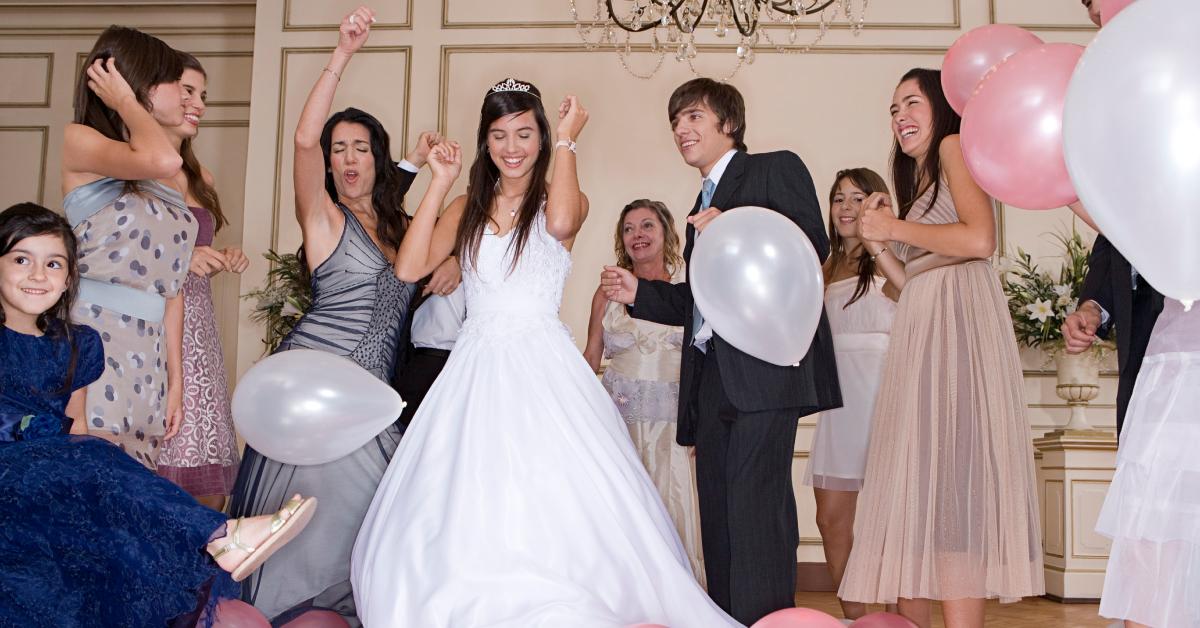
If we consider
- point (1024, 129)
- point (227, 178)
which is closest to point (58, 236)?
point (1024, 129)

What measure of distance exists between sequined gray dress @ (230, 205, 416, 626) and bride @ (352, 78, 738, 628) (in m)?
0.17

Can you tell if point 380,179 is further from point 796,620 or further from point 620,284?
point 796,620

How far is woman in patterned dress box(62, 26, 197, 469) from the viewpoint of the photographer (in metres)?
2.38

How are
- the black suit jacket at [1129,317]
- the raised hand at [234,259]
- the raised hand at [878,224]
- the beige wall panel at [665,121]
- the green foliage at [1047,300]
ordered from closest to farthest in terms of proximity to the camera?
the black suit jacket at [1129,317] → the raised hand at [878,224] → the raised hand at [234,259] → the green foliage at [1047,300] → the beige wall panel at [665,121]

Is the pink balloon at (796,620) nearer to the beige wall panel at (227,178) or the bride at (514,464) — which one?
the bride at (514,464)

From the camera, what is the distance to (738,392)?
8.11 feet

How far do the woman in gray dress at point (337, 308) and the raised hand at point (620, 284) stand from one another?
2.00ft

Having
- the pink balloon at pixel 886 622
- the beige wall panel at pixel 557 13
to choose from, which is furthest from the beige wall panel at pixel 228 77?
the pink balloon at pixel 886 622

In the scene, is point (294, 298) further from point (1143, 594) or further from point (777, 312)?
point (1143, 594)

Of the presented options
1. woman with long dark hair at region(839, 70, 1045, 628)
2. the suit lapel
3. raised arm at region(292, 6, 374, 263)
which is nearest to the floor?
woman with long dark hair at region(839, 70, 1045, 628)

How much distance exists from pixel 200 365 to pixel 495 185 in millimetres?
1043

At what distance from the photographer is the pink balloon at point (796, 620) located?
7.27 ft

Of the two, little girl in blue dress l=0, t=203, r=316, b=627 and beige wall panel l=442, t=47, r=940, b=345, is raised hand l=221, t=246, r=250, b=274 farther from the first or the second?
beige wall panel l=442, t=47, r=940, b=345

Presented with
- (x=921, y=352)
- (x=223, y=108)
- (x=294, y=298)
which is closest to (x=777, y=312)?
(x=921, y=352)
